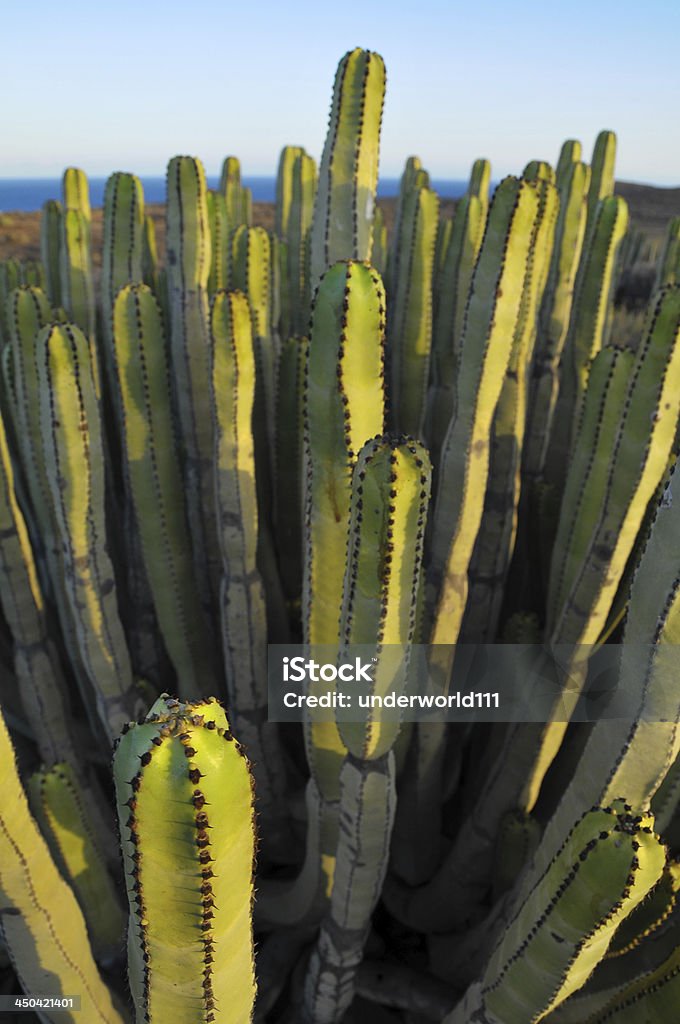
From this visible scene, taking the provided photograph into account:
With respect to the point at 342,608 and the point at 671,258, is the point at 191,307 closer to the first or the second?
the point at 342,608

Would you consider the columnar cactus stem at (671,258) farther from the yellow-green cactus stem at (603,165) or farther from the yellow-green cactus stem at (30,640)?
the yellow-green cactus stem at (30,640)

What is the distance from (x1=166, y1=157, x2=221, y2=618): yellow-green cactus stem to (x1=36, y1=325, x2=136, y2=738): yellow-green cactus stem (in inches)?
25.3

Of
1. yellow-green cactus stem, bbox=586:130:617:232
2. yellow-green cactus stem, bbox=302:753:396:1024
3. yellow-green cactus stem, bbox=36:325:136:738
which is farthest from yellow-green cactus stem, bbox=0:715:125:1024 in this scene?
yellow-green cactus stem, bbox=586:130:617:232

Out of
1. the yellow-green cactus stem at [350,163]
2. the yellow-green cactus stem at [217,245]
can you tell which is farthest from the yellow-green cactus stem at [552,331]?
the yellow-green cactus stem at [217,245]

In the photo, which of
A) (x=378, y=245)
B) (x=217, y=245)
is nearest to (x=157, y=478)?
(x=217, y=245)

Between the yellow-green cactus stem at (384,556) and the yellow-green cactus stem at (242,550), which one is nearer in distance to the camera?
the yellow-green cactus stem at (384,556)

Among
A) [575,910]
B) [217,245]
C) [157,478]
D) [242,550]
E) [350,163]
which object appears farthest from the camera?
[217,245]

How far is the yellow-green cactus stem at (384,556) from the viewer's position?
5.05ft

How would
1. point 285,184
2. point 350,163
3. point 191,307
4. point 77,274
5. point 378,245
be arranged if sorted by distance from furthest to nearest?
point 285,184, point 378,245, point 77,274, point 191,307, point 350,163

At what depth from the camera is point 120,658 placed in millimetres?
2801

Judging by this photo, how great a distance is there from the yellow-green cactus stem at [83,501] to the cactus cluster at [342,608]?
0.01 metres

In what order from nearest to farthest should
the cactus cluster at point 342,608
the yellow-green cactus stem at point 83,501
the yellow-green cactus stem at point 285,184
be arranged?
the cactus cluster at point 342,608 → the yellow-green cactus stem at point 83,501 → the yellow-green cactus stem at point 285,184

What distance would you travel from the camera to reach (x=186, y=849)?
1096 millimetres

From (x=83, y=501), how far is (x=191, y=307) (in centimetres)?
109
